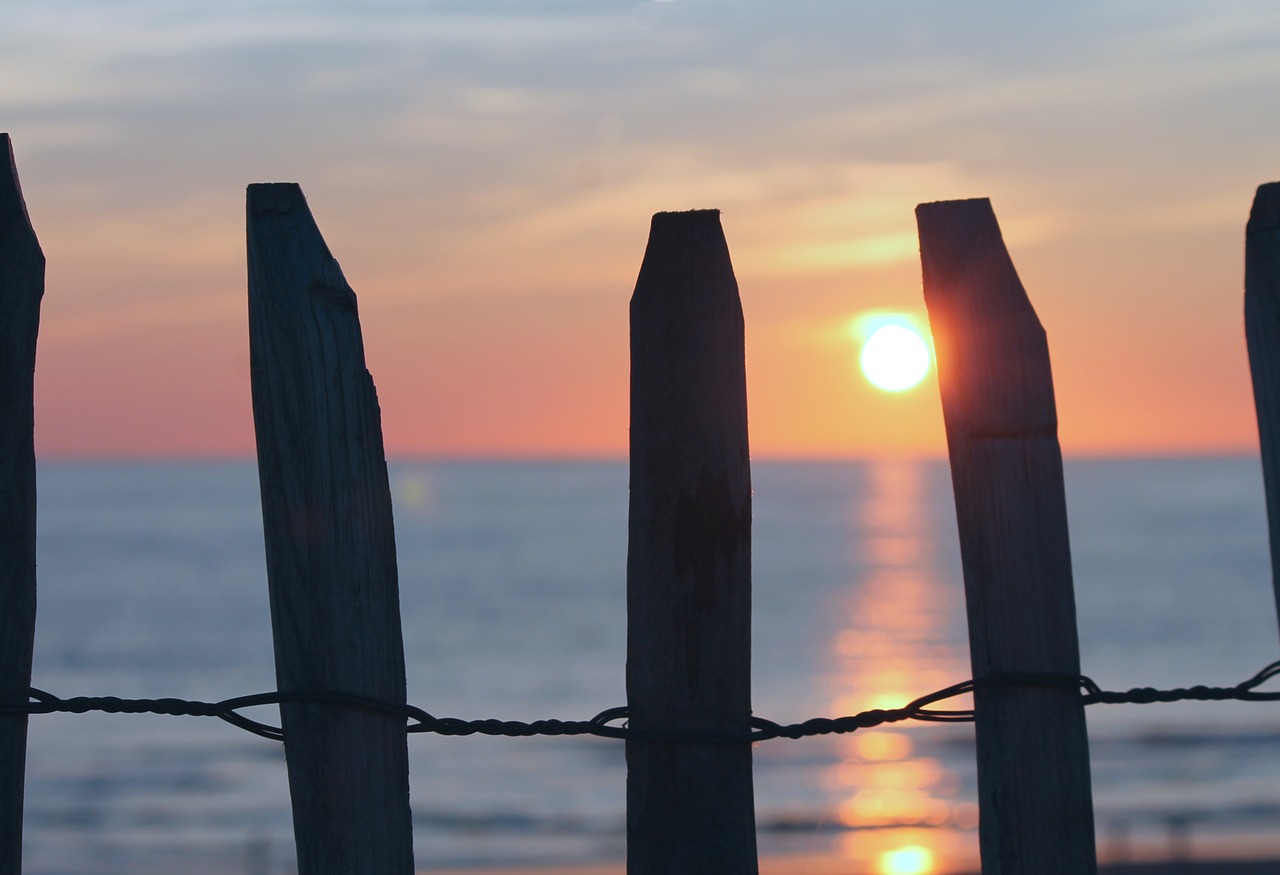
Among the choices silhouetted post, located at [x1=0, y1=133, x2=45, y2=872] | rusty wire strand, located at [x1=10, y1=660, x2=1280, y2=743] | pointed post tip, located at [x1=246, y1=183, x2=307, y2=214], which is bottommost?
rusty wire strand, located at [x1=10, y1=660, x2=1280, y2=743]

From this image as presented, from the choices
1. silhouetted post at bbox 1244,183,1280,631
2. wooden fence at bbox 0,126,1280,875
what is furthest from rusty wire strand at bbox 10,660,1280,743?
silhouetted post at bbox 1244,183,1280,631

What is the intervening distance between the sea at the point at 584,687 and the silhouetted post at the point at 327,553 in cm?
526

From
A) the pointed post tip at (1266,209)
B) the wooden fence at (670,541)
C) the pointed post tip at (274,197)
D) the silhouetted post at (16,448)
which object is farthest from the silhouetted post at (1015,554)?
the silhouetted post at (16,448)

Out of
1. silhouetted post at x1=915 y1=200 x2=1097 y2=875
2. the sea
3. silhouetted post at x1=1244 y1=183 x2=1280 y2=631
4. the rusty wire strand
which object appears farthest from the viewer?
the sea

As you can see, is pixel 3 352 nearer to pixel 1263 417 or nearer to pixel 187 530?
pixel 1263 417

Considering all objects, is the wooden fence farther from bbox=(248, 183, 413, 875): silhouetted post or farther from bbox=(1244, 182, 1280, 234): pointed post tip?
bbox=(1244, 182, 1280, 234): pointed post tip

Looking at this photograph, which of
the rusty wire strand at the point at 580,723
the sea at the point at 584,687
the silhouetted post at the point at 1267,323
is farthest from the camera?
the sea at the point at 584,687

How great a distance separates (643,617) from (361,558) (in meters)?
0.52

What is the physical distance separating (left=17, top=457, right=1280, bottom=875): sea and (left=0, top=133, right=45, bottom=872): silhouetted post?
225 inches

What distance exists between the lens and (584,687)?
29.1 m

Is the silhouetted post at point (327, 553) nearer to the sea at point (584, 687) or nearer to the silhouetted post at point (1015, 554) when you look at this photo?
the silhouetted post at point (1015, 554)

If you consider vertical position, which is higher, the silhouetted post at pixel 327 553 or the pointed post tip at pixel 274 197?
the pointed post tip at pixel 274 197

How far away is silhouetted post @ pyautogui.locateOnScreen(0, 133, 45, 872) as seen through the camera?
89.3 inches

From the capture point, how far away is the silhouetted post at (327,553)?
219 cm
